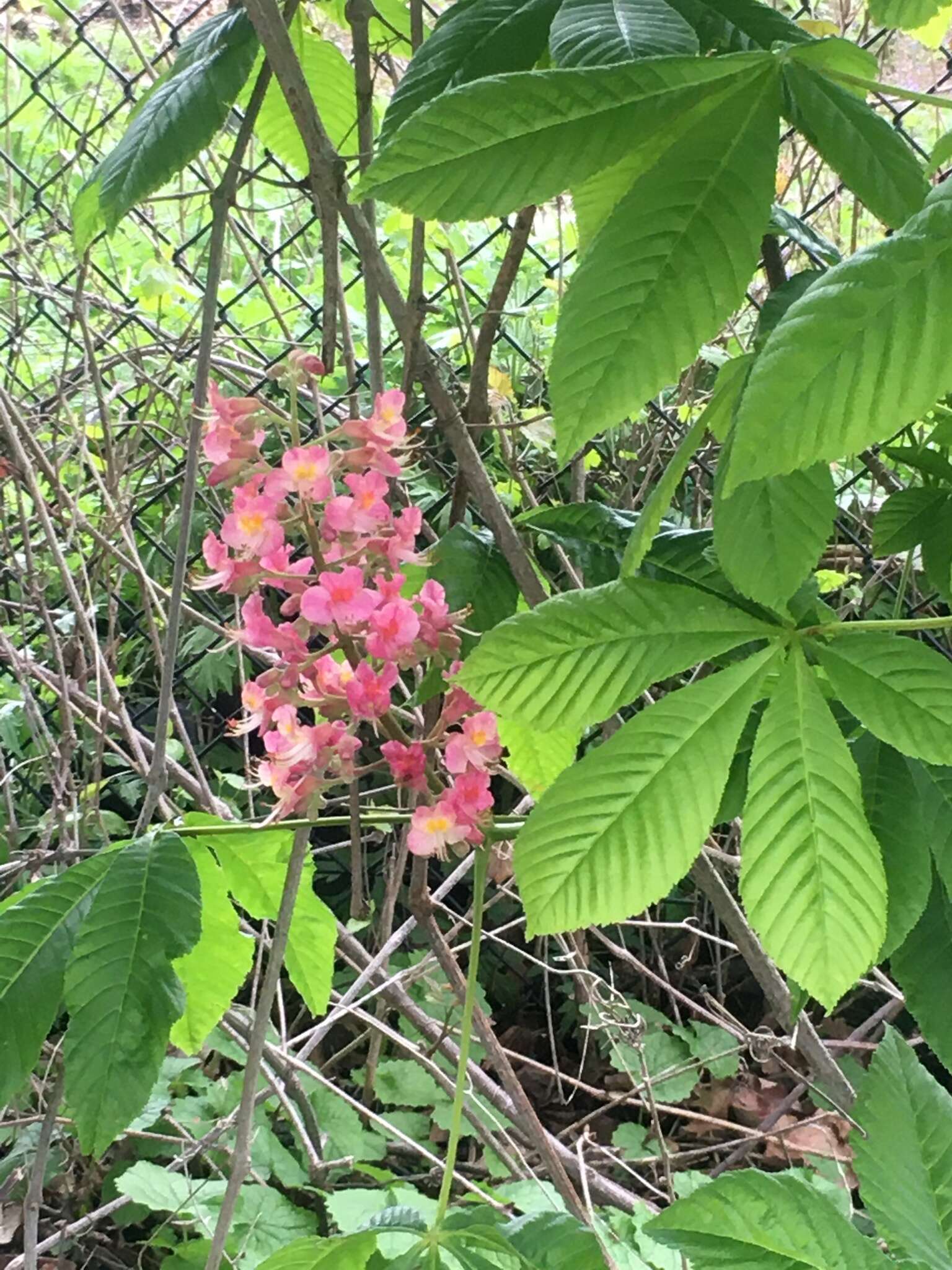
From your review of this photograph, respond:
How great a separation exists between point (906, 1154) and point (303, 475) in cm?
56

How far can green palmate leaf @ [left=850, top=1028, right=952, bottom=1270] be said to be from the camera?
2.02 ft

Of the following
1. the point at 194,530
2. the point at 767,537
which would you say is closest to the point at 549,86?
the point at 767,537

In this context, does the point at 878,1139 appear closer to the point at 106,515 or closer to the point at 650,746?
the point at 650,746

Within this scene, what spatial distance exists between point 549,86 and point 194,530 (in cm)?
152

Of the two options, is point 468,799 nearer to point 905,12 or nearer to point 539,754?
point 539,754

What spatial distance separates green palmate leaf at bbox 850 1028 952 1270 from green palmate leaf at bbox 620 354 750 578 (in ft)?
1.35

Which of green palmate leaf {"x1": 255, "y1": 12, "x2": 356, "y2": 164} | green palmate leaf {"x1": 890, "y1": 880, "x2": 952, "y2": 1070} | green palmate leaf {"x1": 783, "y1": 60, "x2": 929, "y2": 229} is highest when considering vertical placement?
green palmate leaf {"x1": 255, "y1": 12, "x2": 356, "y2": 164}

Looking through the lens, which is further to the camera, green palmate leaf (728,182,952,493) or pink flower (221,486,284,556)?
pink flower (221,486,284,556)

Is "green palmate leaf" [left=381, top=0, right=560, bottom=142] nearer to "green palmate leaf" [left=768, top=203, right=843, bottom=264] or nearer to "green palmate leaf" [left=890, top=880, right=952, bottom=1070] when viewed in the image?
"green palmate leaf" [left=768, top=203, right=843, bottom=264]

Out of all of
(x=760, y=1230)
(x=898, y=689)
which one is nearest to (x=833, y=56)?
(x=898, y=689)

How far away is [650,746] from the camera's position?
1.46 ft

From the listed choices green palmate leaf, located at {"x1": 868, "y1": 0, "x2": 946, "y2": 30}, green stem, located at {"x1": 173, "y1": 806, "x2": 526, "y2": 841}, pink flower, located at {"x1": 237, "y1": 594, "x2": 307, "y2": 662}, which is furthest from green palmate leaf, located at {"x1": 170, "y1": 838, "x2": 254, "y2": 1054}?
green palmate leaf, located at {"x1": 868, "y1": 0, "x2": 946, "y2": 30}

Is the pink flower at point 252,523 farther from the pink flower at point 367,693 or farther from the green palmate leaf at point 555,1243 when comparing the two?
the green palmate leaf at point 555,1243

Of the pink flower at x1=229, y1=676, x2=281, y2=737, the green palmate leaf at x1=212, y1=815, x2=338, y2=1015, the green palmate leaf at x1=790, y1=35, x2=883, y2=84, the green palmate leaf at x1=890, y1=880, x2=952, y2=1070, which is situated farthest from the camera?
the green palmate leaf at x1=212, y1=815, x2=338, y2=1015
